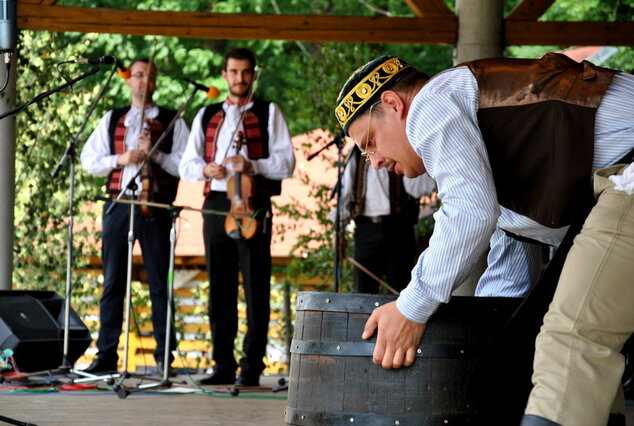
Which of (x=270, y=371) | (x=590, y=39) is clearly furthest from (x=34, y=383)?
(x=270, y=371)

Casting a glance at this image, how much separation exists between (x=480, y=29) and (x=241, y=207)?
2022 mm

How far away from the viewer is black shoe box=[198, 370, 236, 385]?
5.07 meters

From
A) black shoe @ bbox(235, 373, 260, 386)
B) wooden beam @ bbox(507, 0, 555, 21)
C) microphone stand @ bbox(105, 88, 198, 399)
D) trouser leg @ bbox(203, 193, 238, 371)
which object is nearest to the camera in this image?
microphone stand @ bbox(105, 88, 198, 399)

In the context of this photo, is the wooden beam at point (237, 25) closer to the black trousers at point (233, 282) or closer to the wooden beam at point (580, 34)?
the wooden beam at point (580, 34)

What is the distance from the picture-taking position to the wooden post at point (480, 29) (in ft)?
19.6

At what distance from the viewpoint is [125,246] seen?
5.58 m

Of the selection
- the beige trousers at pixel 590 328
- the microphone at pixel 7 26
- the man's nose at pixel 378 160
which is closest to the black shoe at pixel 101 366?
the microphone at pixel 7 26

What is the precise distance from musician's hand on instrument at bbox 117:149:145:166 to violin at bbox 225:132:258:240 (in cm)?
57

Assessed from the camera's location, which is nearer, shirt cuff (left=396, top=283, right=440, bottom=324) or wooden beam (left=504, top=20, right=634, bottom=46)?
shirt cuff (left=396, top=283, right=440, bottom=324)

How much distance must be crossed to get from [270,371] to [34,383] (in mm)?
5033

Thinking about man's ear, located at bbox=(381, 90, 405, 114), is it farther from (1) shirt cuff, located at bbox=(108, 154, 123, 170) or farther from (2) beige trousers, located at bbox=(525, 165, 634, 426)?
(1) shirt cuff, located at bbox=(108, 154, 123, 170)

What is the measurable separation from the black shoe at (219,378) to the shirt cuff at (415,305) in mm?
3091

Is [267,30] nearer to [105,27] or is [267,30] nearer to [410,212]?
[105,27]

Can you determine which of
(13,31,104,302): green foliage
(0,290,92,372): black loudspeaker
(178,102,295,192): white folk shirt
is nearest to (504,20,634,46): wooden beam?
(178,102,295,192): white folk shirt
